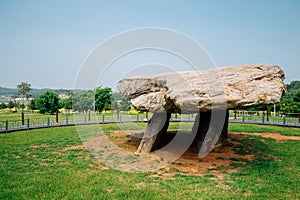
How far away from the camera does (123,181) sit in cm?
709

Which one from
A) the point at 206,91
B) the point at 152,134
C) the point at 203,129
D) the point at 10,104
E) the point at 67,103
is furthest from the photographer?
the point at 10,104

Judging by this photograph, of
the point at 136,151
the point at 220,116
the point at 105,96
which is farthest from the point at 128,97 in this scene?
the point at 105,96

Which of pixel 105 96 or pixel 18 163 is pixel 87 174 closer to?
pixel 18 163

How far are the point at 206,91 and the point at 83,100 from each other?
37.2m

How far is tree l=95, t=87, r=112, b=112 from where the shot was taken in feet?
135

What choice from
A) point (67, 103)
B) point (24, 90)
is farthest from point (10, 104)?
point (67, 103)

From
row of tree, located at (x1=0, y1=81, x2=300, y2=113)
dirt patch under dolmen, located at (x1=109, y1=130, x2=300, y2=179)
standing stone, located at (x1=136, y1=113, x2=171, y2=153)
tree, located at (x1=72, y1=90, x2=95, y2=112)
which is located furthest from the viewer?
tree, located at (x1=72, y1=90, x2=95, y2=112)

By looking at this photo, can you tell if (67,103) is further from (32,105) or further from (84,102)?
(32,105)

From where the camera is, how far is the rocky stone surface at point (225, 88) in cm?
734

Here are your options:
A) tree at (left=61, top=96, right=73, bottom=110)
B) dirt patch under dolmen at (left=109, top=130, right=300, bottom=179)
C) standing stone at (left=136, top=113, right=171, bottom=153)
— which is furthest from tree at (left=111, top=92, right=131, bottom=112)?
standing stone at (left=136, top=113, right=171, bottom=153)

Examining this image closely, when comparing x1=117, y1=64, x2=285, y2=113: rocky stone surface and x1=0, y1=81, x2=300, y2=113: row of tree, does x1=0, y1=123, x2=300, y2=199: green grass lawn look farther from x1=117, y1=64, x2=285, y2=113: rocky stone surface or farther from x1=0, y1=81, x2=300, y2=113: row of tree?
x1=0, y1=81, x2=300, y2=113: row of tree

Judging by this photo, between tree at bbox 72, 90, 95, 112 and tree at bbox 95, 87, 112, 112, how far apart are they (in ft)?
2.79

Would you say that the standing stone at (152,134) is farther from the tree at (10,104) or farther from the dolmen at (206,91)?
the tree at (10,104)

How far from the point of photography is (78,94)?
44406mm
